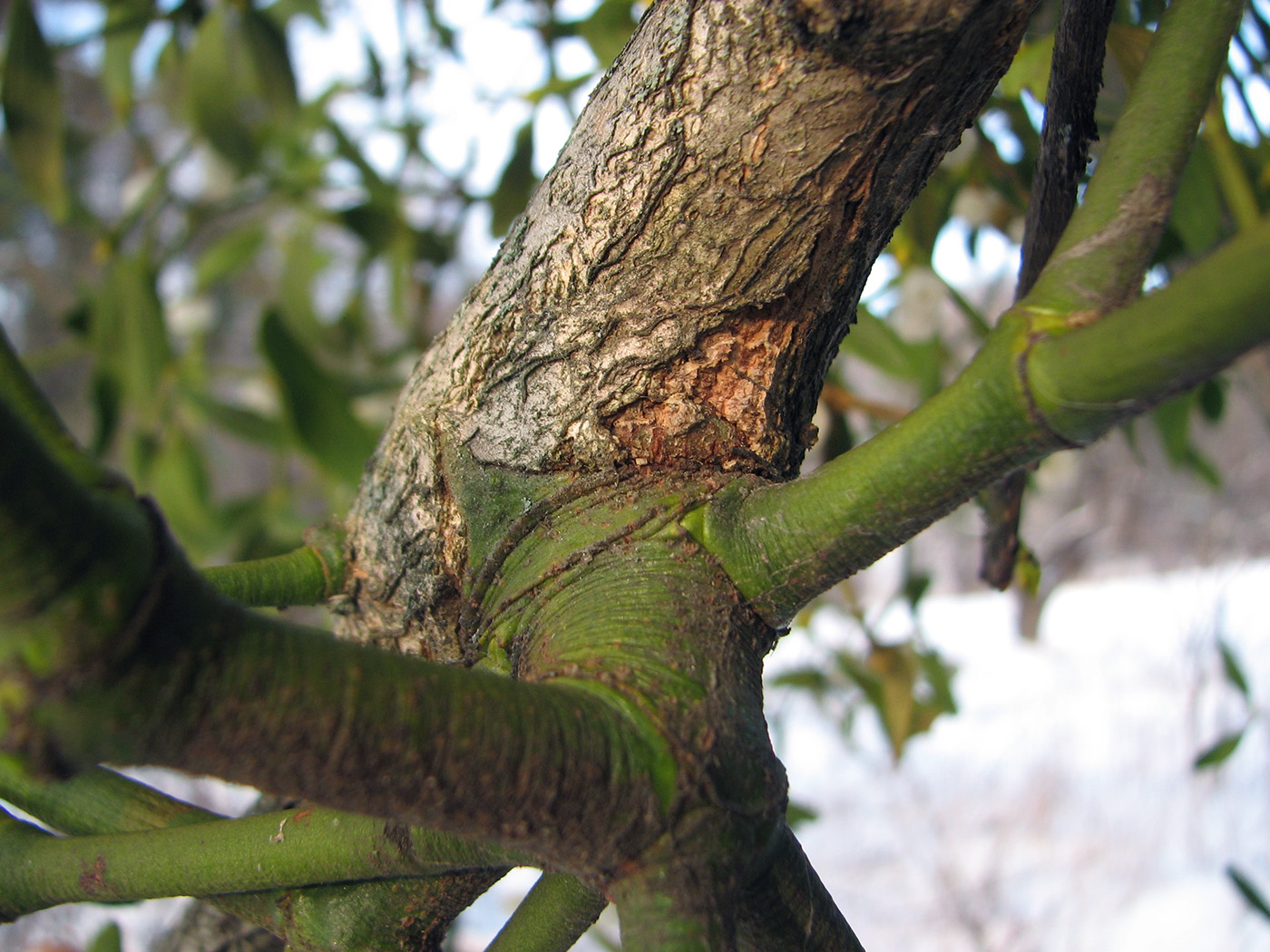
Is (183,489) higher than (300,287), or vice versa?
(300,287)

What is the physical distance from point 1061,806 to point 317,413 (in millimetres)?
1971

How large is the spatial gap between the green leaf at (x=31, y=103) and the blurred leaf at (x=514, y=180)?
0.33m

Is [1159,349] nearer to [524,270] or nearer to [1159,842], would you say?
[524,270]

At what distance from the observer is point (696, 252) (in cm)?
26

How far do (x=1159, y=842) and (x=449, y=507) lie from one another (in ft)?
6.89

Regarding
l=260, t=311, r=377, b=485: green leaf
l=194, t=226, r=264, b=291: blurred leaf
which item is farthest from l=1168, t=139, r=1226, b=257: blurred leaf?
l=194, t=226, r=264, b=291: blurred leaf

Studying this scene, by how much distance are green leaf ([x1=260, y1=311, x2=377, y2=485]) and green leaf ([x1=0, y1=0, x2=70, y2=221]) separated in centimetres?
19

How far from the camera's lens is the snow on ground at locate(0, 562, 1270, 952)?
5.38 feet

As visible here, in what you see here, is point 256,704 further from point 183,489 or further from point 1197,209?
point 183,489

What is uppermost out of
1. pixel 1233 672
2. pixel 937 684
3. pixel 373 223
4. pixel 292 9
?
pixel 292 9

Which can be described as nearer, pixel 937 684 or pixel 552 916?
pixel 552 916

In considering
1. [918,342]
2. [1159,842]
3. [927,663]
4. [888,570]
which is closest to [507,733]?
[918,342]

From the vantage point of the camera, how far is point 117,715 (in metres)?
0.14

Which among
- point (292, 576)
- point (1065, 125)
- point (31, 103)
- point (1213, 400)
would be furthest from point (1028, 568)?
point (31, 103)
